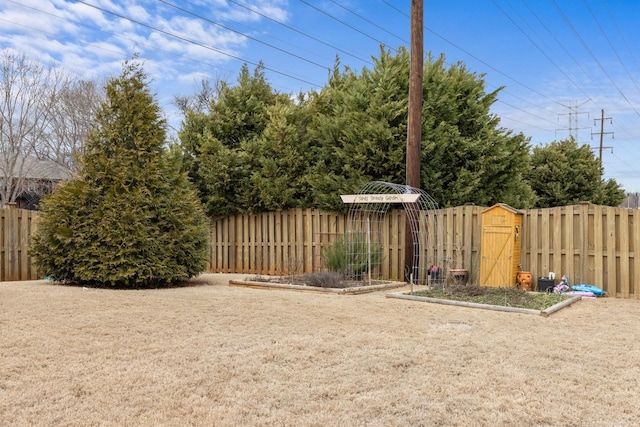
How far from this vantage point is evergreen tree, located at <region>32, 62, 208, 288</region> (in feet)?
29.2

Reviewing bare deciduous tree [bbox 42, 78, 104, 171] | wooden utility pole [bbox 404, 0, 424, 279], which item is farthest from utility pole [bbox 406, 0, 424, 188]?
bare deciduous tree [bbox 42, 78, 104, 171]

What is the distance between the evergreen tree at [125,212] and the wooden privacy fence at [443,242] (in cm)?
247

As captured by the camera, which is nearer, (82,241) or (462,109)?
(82,241)

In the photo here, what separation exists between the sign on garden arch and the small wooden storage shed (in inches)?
47.2

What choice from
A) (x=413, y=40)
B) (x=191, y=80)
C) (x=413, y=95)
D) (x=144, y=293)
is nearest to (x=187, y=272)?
(x=144, y=293)

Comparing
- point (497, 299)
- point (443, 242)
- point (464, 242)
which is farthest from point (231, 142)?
point (497, 299)

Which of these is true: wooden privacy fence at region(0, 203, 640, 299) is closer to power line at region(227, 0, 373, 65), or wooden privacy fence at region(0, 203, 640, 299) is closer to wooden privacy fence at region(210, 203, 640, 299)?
wooden privacy fence at region(210, 203, 640, 299)

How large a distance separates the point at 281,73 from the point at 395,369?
43.2ft

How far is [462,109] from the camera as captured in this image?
1209 centimetres

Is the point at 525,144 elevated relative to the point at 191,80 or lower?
lower

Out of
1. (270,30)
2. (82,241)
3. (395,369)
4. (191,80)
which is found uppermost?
(191,80)

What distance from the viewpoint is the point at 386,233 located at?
38.1 ft

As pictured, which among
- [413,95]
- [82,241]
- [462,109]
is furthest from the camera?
[462,109]

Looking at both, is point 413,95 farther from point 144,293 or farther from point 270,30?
point 144,293
